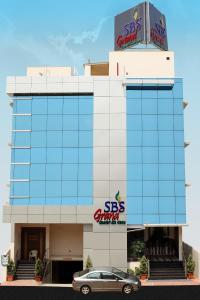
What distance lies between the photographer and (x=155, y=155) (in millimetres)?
47031

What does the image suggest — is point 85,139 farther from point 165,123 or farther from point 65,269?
point 65,269

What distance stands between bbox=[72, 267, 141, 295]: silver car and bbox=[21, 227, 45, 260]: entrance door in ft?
42.9

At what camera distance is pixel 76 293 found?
3547cm

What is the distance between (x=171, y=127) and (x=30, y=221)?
53.8ft

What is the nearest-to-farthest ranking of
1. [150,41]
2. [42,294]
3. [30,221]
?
[42,294], [30,221], [150,41]

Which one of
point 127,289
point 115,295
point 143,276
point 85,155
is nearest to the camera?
point 115,295

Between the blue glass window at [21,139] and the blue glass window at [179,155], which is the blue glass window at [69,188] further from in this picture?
the blue glass window at [179,155]

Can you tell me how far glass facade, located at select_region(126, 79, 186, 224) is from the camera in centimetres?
4609

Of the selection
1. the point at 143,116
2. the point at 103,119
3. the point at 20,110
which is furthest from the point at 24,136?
the point at 143,116

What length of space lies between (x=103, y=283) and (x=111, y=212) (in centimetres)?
1008

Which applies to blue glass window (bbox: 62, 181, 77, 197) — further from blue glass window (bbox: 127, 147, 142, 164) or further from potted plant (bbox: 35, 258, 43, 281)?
potted plant (bbox: 35, 258, 43, 281)

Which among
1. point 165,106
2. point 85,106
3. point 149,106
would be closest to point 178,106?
point 165,106

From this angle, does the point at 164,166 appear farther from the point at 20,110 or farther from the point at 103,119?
the point at 20,110

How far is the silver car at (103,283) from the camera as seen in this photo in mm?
36438
